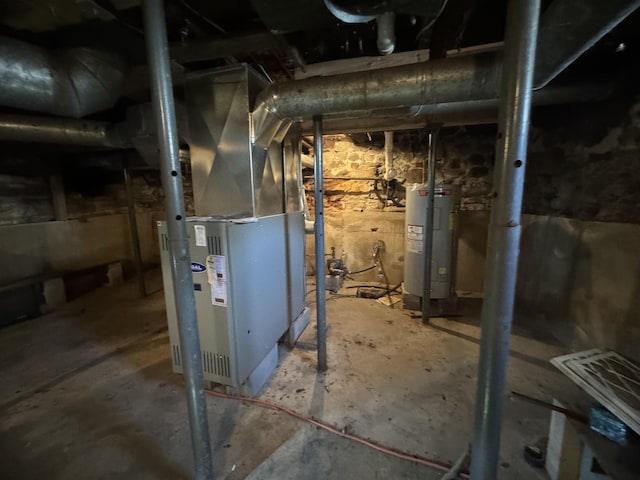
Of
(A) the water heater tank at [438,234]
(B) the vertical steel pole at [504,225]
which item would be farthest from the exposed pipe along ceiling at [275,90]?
(A) the water heater tank at [438,234]

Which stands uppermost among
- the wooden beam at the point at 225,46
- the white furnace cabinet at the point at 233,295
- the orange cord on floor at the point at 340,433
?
the wooden beam at the point at 225,46

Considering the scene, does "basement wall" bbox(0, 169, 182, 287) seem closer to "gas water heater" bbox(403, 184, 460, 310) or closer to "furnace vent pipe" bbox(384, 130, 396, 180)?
"furnace vent pipe" bbox(384, 130, 396, 180)

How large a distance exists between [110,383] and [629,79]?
4106 mm

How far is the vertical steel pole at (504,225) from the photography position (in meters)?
0.79

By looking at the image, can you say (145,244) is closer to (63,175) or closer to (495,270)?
(63,175)

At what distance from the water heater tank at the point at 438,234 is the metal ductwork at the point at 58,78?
8.77 ft

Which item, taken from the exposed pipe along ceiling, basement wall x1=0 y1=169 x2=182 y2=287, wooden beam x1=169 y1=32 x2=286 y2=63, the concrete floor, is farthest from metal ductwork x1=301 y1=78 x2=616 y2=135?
basement wall x1=0 y1=169 x2=182 y2=287

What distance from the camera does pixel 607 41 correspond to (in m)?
1.66

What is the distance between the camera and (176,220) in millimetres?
1008

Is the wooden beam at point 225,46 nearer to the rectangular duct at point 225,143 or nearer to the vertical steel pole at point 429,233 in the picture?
the rectangular duct at point 225,143

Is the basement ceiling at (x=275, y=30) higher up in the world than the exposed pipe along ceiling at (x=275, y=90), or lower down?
higher up

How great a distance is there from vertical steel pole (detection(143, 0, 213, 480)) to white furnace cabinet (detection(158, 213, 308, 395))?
45 cm

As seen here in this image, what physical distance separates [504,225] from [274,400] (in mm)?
1683

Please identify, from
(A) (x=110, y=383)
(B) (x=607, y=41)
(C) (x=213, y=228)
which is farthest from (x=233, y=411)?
(B) (x=607, y=41)
